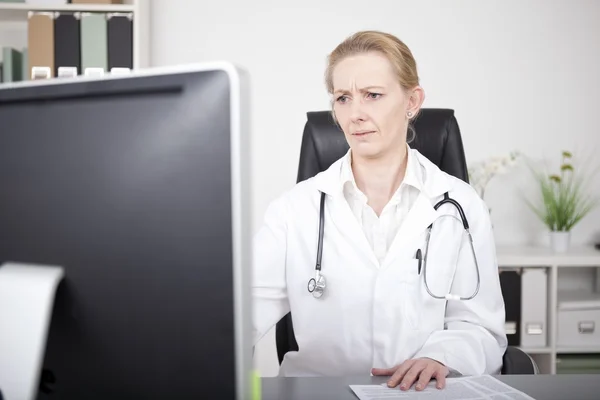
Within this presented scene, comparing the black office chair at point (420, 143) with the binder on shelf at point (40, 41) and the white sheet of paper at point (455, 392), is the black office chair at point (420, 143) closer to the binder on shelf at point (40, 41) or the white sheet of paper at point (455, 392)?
the white sheet of paper at point (455, 392)

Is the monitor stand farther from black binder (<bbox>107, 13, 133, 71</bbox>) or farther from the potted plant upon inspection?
the potted plant

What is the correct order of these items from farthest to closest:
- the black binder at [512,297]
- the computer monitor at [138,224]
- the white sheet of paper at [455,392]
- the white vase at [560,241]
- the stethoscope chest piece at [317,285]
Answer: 1. the white vase at [560,241]
2. the black binder at [512,297]
3. the stethoscope chest piece at [317,285]
4. the white sheet of paper at [455,392]
5. the computer monitor at [138,224]

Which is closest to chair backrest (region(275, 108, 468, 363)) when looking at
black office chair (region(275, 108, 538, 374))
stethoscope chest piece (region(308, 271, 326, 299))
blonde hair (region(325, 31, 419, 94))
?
black office chair (region(275, 108, 538, 374))

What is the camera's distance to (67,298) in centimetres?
64

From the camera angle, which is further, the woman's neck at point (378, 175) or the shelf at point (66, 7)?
the shelf at point (66, 7)

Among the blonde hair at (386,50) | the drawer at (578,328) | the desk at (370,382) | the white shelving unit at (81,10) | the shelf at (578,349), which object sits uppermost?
the white shelving unit at (81,10)

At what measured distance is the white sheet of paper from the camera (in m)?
0.98

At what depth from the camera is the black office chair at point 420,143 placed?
5.66 ft

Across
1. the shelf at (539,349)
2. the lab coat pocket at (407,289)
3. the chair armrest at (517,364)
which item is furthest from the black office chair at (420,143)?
the shelf at (539,349)

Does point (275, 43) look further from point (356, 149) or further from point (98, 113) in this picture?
point (98, 113)

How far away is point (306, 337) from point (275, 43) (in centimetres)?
183

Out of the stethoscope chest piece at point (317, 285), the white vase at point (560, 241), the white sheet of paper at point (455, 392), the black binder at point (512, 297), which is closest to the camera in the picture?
the white sheet of paper at point (455, 392)

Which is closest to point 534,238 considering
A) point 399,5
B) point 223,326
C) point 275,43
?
point 399,5

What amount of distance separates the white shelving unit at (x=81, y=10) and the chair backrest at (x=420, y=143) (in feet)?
4.14
